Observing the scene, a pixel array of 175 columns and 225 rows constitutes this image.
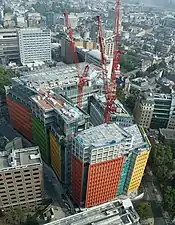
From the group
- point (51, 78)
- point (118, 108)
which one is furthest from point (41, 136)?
point (118, 108)

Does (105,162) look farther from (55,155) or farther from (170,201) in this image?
(170,201)

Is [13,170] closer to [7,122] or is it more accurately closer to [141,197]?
[141,197]

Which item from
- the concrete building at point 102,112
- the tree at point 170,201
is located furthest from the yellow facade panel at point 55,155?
the tree at point 170,201

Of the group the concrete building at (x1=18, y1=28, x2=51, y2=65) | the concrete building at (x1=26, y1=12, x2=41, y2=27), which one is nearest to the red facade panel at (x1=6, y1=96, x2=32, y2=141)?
the concrete building at (x1=18, y1=28, x2=51, y2=65)

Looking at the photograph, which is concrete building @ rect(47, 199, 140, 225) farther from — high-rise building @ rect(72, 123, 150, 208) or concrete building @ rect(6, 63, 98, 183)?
concrete building @ rect(6, 63, 98, 183)

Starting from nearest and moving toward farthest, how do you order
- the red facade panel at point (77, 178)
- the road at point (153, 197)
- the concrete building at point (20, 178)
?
the concrete building at point (20, 178) < the red facade panel at point (77, 178) < the road at point (153, 197)

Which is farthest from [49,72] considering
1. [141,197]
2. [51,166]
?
[141,197]

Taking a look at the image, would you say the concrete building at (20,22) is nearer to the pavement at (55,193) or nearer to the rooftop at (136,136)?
the pavement at (55,193)
